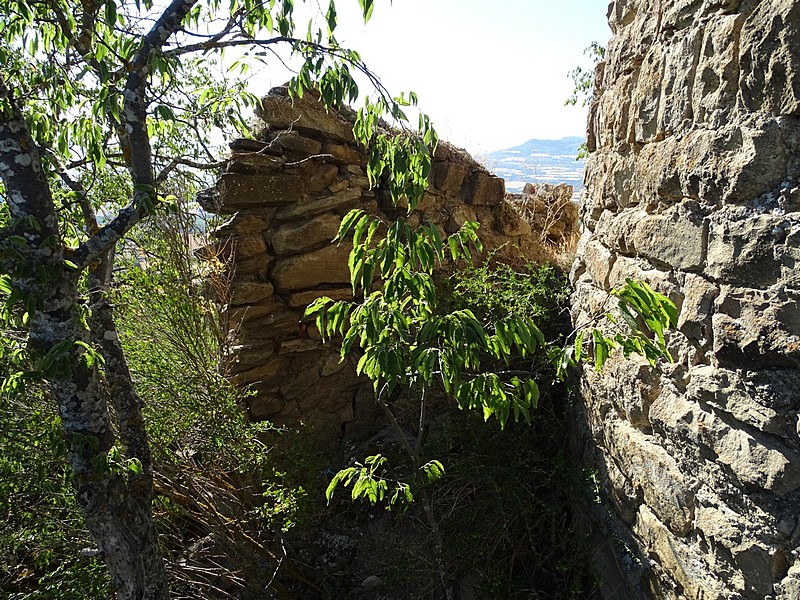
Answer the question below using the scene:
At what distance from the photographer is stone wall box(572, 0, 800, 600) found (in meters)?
1.24

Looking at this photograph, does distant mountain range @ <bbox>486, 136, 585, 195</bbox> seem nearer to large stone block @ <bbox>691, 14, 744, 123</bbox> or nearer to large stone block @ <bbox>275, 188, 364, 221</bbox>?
large stone block @ <bbox>275, 188, 364, 221</bbox>

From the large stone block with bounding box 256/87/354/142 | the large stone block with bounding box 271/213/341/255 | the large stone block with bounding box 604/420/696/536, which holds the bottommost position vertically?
the large stone block with bounding box 604/420/696/536

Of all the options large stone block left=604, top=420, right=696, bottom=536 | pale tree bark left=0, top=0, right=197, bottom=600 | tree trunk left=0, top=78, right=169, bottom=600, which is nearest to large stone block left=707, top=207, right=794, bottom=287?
large stone block left=604, top=420, right=696, bottom=536

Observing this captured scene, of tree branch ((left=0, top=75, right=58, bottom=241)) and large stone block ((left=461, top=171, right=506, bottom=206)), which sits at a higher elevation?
tree branch ((left=0, top=75, right=58, bottom=241))

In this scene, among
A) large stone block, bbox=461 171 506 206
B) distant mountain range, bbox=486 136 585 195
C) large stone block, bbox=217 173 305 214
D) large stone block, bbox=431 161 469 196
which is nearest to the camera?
large stone block, bbox=217 173 305 214

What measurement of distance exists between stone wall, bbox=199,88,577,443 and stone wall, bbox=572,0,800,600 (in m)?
2.50

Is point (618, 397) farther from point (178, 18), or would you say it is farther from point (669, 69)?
point (178, 18)

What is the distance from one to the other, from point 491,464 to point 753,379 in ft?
5.65

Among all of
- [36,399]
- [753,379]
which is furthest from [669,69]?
[36,399]

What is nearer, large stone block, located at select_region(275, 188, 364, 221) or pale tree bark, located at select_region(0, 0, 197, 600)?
pale tree bark, located at select_region(0, 0, 197, 600)

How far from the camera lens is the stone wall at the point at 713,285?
1.24 m

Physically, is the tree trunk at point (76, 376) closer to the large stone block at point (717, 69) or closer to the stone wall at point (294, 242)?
the stone wall at point (294, 242)

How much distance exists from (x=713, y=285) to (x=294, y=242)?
3.16 metres

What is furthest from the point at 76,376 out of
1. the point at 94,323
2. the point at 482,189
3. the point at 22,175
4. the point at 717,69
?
the point at 482,189
